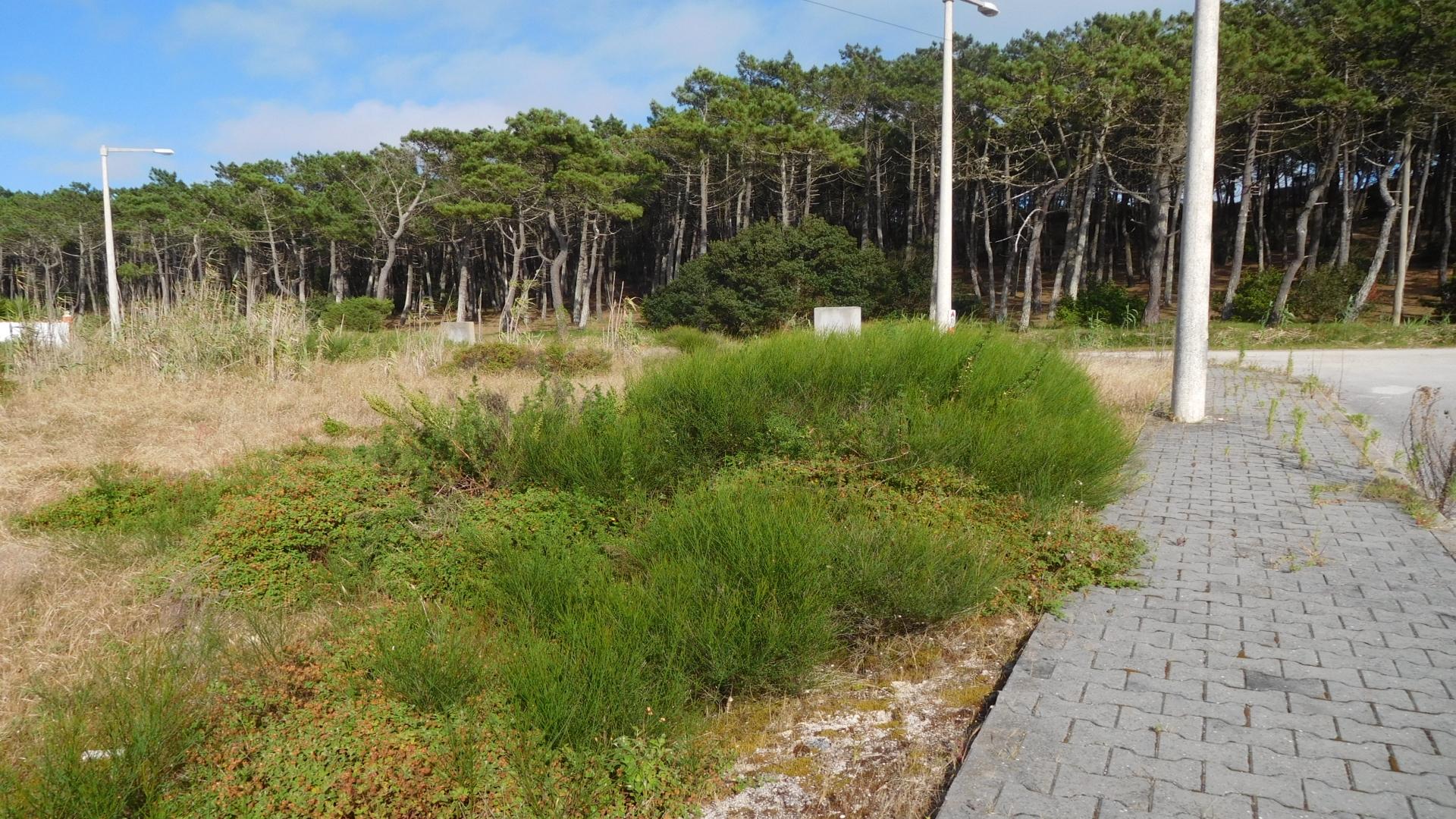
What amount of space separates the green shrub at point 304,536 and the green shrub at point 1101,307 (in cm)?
2797

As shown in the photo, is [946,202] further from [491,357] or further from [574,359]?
[491,357]

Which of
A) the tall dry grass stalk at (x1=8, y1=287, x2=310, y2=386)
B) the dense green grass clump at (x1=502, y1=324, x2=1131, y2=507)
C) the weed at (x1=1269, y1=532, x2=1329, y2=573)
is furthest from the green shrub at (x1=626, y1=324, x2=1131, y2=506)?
the tall dry grass stalk at (x1=8, y1=287, x2=310, y2=386)

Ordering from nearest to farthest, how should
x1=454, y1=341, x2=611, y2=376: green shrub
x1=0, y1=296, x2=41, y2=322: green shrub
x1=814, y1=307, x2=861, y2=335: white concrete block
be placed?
x1=814, y1=307, x2=861, y2=335: white concrete block
x1=0, y1=296, x2=41, y2=322: green shrub
x1=454, y1=341, x2=611, y2=376: green shrub

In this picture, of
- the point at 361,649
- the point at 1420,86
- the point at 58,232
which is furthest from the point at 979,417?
the point at 58,232

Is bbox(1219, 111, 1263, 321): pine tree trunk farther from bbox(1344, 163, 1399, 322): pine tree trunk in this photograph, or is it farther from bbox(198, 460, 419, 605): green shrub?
bbox(198, 460, 419, 605): green shrub

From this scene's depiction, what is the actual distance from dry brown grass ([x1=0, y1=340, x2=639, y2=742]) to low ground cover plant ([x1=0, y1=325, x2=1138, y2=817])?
48 cm

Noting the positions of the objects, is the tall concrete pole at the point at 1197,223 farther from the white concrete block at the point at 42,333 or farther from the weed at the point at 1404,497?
the white concrete block at the point at 42,333

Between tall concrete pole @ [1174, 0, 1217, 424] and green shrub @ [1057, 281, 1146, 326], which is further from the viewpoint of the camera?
green shrub @ [1057, 281, 1146, 326]

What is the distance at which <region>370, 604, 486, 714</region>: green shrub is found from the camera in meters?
3.40

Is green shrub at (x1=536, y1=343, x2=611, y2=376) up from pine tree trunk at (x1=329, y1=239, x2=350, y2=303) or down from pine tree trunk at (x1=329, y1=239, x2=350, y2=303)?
down

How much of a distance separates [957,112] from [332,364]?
27.8 metres

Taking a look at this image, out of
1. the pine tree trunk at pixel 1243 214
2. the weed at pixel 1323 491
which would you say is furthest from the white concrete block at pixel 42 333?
the pine tree trunk at pixel 1243 214

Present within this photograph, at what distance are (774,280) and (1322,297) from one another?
17.1 metres

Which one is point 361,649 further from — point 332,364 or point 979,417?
point 332,364
